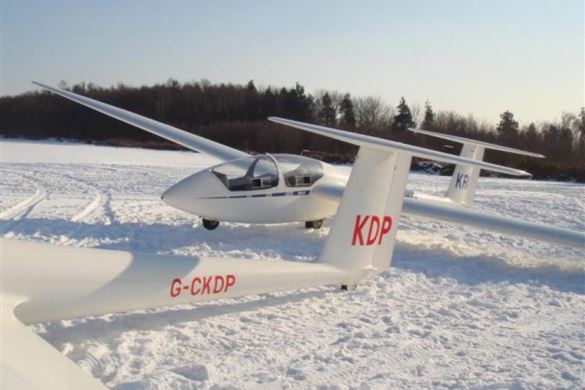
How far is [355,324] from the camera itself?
16.0 ft

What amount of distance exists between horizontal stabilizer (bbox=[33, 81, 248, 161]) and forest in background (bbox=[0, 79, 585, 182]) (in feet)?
75.0

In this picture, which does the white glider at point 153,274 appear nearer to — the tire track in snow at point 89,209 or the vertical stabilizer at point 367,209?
the vertical stabilizer at point 367,209

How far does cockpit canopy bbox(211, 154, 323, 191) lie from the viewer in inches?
336

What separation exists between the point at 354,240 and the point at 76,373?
3.03 meters

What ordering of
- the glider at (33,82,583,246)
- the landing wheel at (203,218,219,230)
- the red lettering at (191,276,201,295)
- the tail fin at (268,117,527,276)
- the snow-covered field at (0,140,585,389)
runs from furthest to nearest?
the landing wheel at (203,218,219,230)
the glider at (33,82,583,246)
the tail fin at (268,117,527,276)
the red lettering at (191,276,201,295)
the snow-covered field at (0,140,585,389)

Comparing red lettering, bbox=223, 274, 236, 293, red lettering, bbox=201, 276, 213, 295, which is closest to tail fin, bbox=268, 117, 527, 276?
red lettering, bbox=223, 274, 236, 293

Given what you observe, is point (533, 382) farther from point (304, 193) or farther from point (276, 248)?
point (304, 193)

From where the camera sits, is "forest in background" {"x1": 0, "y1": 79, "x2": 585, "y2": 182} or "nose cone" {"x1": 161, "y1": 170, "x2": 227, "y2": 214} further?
"forest in background" {"x1": 0, "y1": 79, "x2": 585, "y2": 182}

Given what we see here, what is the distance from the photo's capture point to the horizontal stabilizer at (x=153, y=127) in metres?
9.49

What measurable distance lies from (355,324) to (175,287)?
1706 millimetres

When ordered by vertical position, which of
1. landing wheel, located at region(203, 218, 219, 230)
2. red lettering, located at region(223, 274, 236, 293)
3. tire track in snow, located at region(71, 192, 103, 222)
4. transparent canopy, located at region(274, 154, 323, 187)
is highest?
transparent canopy, located at region(274, 154, 323, 187)

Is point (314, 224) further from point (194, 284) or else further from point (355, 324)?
point (194, 284)

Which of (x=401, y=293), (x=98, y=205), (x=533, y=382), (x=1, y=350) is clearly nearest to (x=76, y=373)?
(x=1, y=350)

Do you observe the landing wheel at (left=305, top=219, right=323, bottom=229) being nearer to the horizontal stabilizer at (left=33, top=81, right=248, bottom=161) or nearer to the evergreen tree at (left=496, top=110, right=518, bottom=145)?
the horizontal stabilizer at (left=33, top=81, right=248, bottom=161)
